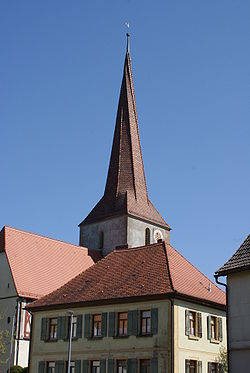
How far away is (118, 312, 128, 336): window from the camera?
31.6 metres

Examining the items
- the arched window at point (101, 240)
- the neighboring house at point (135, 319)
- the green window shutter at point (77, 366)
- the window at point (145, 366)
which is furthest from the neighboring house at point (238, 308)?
the arched window at point (101, 240)

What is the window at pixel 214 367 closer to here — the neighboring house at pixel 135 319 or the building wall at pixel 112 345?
the neighboring house at pixel 135 319

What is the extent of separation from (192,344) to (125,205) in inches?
1117

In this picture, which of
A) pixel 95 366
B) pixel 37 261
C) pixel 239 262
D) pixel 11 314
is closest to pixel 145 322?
pixel 95 366

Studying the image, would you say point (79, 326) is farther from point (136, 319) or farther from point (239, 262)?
point (239, 262)

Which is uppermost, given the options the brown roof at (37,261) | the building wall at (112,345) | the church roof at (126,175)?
the church roof at (126,175)

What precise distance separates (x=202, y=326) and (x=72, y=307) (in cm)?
724

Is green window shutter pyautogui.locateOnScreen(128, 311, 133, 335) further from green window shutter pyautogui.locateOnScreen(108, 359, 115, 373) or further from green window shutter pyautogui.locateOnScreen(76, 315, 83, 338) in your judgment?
green window shutter pyautogui.locateOnScreen(76, 315, 83, 338)

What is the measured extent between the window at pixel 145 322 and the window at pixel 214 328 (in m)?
3.91

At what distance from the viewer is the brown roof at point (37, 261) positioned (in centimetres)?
4506

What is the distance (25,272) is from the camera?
45875 mm

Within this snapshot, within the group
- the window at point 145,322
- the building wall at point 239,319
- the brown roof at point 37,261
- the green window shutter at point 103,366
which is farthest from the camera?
the brown roof at point 37,261

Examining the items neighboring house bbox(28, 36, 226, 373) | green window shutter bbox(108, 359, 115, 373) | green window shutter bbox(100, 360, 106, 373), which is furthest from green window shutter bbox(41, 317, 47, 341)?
green window shutter bbox(108, 359, 115, 373)

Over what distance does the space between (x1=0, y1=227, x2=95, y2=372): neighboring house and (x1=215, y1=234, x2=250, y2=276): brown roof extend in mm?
21375
